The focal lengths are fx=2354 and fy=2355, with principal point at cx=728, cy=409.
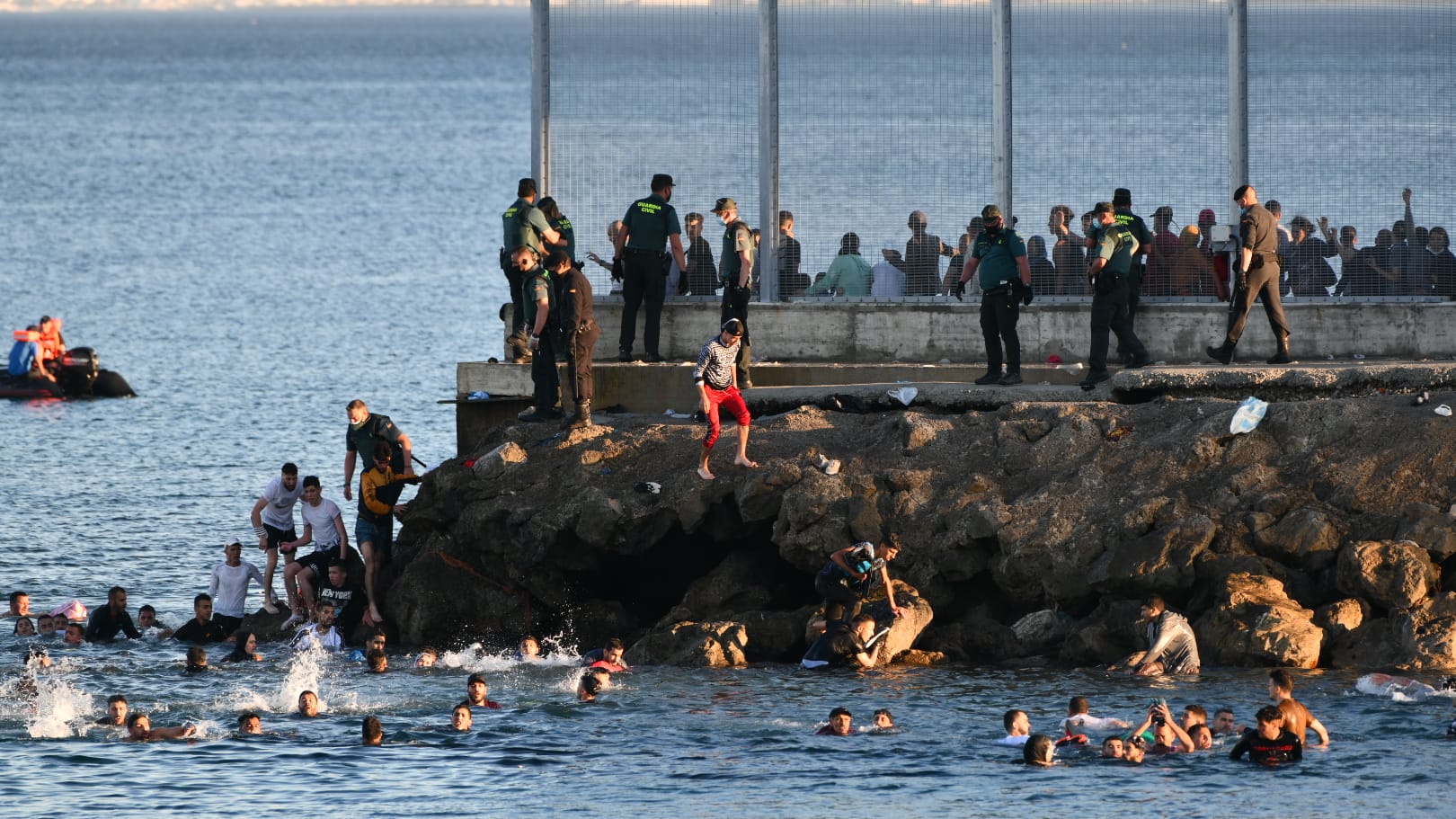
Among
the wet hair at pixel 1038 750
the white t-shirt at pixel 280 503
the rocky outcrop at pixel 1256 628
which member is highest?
the white t-shirt at pixel 280 503

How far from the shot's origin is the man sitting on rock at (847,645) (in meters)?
24.8

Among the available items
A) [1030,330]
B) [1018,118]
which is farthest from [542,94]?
[1030,330]

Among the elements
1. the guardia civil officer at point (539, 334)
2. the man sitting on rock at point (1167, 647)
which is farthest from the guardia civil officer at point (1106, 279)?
the guardia civil officer at point (539, 334)

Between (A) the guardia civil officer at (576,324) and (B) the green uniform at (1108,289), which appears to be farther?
(A) the guardia civil officer at (576,324)

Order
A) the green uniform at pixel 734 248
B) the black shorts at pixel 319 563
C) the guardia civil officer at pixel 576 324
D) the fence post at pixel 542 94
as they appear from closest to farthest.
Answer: the guardia civil officer at pixel 576 324
the green uniform at pixel 734 248
the black shorts at pixel 319 563
the fence post at pixel 542 94

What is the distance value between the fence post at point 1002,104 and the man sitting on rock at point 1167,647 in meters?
7.00

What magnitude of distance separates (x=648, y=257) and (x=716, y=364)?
151 inches

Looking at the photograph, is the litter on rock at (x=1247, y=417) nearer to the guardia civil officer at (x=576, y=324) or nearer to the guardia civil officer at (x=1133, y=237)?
the guardia civil officer at (x=1133, y=237)

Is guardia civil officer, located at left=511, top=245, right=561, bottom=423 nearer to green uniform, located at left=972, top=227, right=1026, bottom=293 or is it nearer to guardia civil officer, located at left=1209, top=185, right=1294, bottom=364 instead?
green uniform, located at left=972, top=227, right=1026, bottom=293

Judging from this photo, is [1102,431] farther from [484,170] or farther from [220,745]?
[484,170]

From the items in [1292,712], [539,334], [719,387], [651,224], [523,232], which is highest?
[651,224]

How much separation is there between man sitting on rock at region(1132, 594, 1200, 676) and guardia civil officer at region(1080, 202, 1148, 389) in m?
3.86

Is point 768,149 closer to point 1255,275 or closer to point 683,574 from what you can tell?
point 683,574

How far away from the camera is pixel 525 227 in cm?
2864
